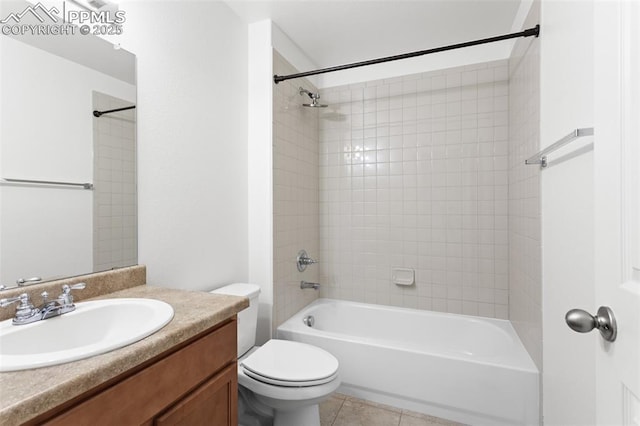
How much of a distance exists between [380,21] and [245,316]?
79.8 inches

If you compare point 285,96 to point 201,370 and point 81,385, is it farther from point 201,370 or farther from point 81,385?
point 81,385

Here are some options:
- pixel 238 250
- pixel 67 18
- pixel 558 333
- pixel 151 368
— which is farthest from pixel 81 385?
pixel 558 333

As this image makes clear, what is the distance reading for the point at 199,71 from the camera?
1.69 meters

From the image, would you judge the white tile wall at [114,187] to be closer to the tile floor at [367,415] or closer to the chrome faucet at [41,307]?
the chrome faucet at [41,307]

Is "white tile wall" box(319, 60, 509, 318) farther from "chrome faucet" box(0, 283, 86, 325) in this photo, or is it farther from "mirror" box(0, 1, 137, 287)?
"chrome faucet" box(0, 283, 86, 325)

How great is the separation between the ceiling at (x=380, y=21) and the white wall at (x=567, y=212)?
0.58 metres

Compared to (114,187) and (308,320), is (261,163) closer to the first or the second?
(114,187)

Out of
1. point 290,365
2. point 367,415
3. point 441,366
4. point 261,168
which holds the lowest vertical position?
point 367,415

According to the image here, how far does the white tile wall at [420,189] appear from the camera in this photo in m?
2.32

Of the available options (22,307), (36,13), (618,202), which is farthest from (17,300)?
(618,202)

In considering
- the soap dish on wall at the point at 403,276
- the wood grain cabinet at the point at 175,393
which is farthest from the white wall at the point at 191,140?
the soap dish on wall at the point at 403,276

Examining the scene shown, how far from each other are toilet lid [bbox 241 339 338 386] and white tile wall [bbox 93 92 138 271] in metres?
0.75

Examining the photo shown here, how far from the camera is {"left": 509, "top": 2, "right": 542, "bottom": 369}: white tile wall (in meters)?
1.59

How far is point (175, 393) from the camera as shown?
877mm
